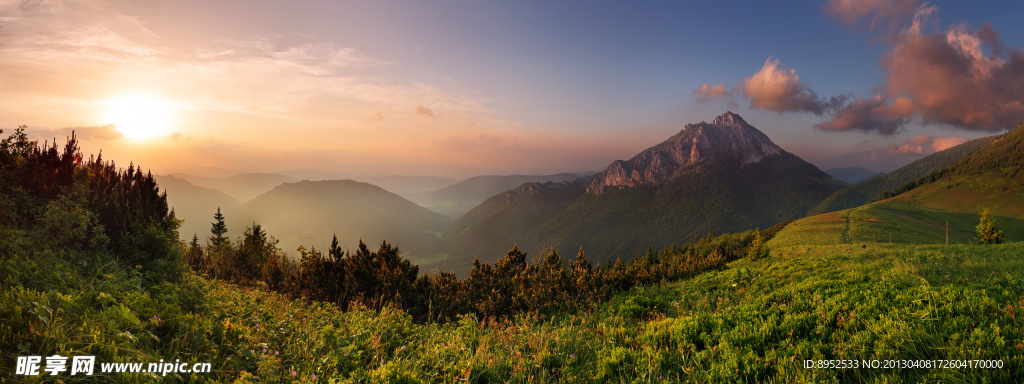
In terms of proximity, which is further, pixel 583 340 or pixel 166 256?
pixel 166 256

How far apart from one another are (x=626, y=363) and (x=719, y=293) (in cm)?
816

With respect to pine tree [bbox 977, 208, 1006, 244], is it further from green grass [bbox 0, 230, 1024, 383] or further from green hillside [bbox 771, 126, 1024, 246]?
green grass [bbox 0, 230, 1024, 383]

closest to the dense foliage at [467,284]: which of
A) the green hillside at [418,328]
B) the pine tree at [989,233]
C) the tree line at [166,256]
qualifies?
the tree line at [166,256]

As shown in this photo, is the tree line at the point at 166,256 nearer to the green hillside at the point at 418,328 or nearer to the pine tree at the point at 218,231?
the green hillside at the point at 418,328

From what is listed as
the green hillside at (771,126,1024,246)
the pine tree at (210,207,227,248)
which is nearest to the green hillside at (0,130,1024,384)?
the green hillside at (771,126,1024,246)

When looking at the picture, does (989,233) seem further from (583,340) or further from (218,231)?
(218,231)

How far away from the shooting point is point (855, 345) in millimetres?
5320

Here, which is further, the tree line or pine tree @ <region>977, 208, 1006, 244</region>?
pine tree @ <region>977, 208, 1006, 244</region>

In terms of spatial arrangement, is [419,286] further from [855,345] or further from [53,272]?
[855,345]

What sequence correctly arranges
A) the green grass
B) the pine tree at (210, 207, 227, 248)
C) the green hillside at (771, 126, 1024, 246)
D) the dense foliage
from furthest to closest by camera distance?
the pine tree at (210, 207, 227, 248), the green hillside at (771, 126, 1024, 246), the dense foliage, the green grass

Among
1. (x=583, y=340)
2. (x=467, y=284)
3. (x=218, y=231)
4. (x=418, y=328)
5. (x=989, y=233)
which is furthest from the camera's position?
(x=218, y=231)

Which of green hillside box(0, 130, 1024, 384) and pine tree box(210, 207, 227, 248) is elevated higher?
green hillside box(0, 130, 1024, 384)

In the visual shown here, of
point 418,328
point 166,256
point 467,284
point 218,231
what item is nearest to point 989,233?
point 467,284

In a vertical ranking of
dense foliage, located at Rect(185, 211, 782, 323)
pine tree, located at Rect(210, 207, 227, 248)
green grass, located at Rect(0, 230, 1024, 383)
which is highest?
green grass, located at Rect(0, 230, 1024, 383)
